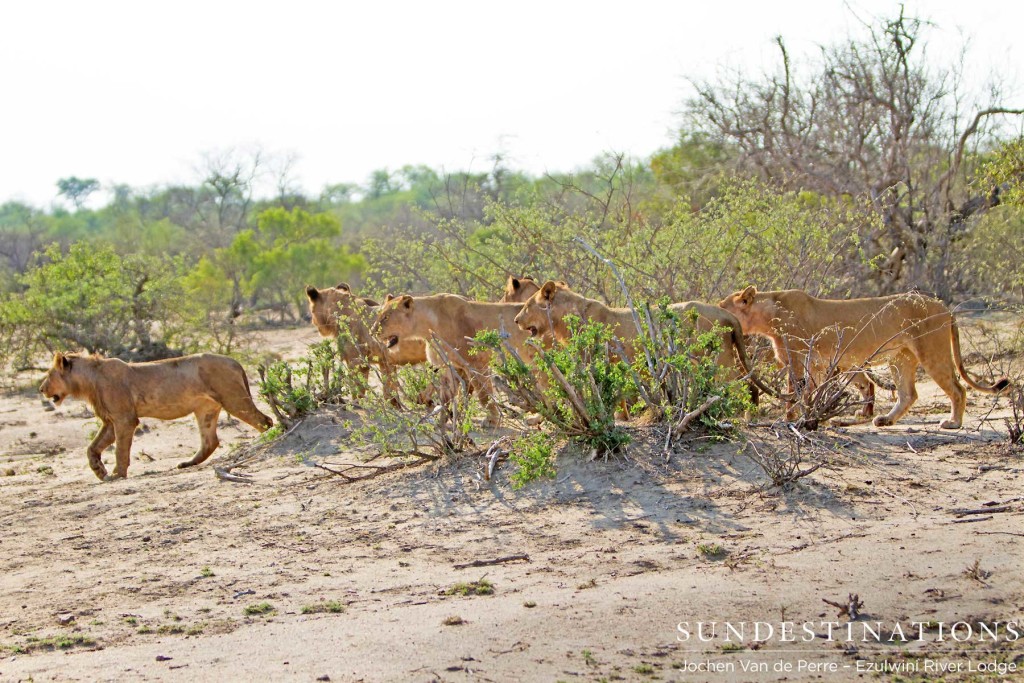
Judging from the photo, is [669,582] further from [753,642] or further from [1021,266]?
[1021,266]

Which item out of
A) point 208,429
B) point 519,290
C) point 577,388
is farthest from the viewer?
point 519,290

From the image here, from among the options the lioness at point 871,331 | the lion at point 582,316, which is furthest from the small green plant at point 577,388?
the lioness at point 871,331

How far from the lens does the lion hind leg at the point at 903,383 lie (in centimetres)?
966

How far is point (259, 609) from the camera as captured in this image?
5.69 metres

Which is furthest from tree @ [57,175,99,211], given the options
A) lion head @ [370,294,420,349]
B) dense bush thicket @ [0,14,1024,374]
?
lion head @ [370,294,420,349]

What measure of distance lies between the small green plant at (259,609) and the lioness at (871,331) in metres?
5.04

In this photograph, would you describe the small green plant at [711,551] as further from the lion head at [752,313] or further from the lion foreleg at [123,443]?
the lion foreleg at [123,443]

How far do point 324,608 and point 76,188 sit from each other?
3119 inches

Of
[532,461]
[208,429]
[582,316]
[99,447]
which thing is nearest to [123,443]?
[99,447]

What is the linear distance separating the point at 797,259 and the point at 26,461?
25.9 ft

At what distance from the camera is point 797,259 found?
12.5 meters

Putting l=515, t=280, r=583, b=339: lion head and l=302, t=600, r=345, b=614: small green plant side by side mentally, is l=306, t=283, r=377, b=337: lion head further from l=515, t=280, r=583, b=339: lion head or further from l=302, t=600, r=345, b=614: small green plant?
l=302, t=600, r=345, b=614: small green plant

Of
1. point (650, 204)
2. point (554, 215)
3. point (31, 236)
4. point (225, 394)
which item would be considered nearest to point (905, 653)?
point (225, 394)

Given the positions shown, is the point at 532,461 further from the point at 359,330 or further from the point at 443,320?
the point at 359,330
